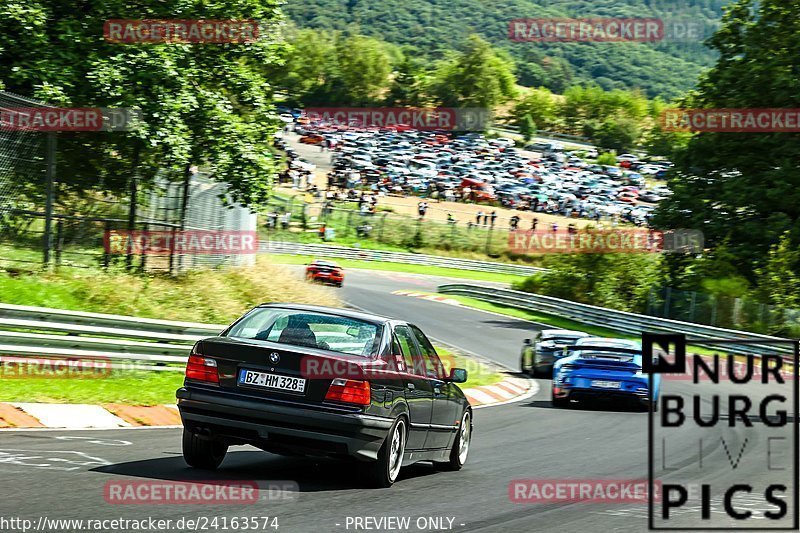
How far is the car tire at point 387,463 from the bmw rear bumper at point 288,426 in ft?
0.48

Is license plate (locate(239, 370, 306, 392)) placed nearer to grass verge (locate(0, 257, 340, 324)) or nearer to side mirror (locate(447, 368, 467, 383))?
side mirror (locate(447, 368, 467, 383))

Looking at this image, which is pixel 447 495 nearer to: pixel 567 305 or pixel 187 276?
pixel 187 276

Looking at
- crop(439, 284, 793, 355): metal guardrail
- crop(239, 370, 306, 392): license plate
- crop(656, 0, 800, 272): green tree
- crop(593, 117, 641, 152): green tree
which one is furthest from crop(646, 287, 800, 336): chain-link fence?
crop(593, 117, 641, 152): green tree

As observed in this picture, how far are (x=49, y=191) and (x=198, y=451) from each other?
9.82 metres

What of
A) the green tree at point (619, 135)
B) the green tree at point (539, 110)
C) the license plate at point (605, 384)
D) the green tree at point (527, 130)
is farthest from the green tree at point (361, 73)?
the license plate at point (605, 384)

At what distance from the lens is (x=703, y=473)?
10.5 metres

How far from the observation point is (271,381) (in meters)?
7.97

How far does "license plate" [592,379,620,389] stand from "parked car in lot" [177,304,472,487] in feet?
29.1

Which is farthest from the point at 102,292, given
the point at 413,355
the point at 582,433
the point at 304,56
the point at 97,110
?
the point at 304,56

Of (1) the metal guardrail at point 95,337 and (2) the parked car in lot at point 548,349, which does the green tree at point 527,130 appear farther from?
(1) the metal guardrail at point 95,337

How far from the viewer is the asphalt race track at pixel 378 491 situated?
6734mm

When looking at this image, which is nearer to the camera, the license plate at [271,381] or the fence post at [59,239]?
the license plate at [271,381]

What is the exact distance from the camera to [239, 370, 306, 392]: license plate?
7.94 meters

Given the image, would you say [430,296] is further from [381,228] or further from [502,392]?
[502,392]
